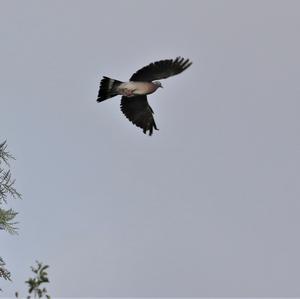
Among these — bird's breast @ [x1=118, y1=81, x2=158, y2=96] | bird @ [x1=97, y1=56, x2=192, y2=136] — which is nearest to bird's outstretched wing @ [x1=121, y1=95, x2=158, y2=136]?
bird @ [x1=97, y1=56, x2=192, y2=136]

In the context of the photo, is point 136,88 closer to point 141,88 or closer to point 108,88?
point 141,88

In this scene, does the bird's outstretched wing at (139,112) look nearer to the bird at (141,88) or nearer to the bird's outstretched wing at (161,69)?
the bird at (141,88)

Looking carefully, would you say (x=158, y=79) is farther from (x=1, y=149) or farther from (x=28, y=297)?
(x=28, y=297)

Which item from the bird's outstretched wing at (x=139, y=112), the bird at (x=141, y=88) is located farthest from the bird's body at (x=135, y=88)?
the bird's outstretched wing at (x=139, y=112)

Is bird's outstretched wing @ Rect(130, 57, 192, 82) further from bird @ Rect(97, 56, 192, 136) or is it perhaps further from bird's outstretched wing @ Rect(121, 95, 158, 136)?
bird's outstretched wing @ Rect(121, 95, 158, 136)

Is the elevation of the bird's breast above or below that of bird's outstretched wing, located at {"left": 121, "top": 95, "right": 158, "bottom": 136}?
below

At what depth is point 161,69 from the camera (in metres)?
15.4

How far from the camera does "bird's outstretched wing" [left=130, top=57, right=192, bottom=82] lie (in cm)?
1509

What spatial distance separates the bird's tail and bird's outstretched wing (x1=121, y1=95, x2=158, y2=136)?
1108 mm

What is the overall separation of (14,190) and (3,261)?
6.32 ft

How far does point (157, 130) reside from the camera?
17.9 m

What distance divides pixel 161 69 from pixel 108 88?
1665mm

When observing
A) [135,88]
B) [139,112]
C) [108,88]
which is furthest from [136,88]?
[139,112]

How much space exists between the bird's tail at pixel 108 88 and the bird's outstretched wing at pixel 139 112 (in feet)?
3.64
